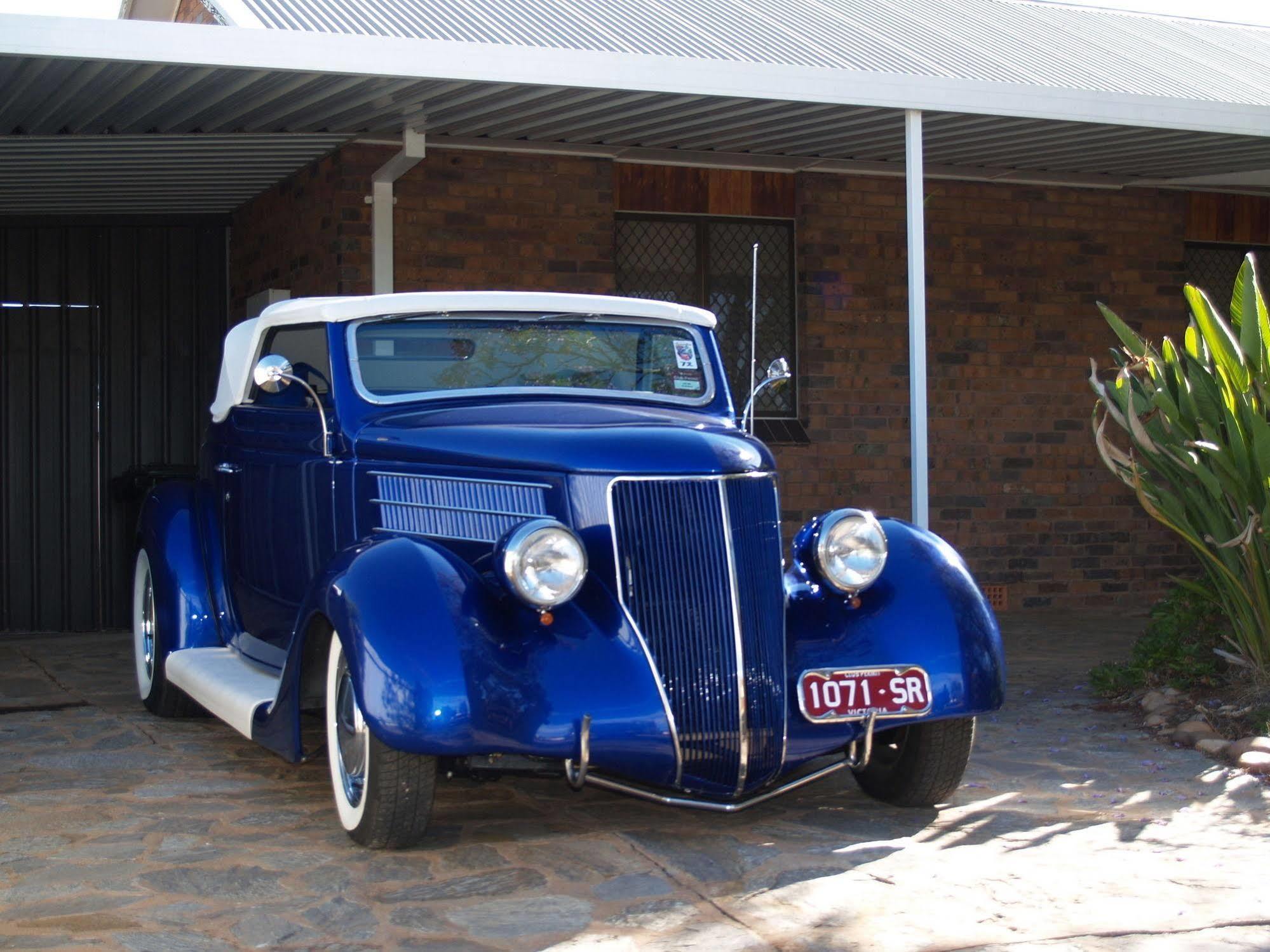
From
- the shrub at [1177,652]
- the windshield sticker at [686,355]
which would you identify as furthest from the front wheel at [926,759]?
the shrub at [1177,652]

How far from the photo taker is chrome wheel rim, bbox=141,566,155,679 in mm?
6723

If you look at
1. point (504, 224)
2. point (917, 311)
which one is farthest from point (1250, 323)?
point (504, 224)

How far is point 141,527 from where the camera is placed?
22.1 ft

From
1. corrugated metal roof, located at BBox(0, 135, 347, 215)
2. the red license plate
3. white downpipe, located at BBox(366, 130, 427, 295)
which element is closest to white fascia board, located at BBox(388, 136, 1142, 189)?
white downpipe, located at BBox(366, 130, 427, 295)

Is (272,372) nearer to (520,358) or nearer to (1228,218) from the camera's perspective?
(520,358)

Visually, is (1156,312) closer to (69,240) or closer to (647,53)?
(647,53)

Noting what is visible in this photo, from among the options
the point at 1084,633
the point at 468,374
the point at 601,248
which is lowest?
the point at 1084,633

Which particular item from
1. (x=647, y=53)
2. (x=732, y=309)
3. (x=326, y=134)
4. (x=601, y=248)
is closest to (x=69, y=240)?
(x=326, y=134)

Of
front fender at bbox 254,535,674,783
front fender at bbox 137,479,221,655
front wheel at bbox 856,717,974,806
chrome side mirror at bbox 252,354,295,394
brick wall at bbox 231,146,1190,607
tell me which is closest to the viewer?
front fender at bbox 254,535,674,783

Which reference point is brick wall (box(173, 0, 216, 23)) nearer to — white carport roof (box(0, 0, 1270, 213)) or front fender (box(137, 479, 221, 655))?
white carport roof (box(0, 0, 1270, 213))

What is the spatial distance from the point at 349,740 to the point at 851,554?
63.5 inches

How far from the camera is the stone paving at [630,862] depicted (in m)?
3.69

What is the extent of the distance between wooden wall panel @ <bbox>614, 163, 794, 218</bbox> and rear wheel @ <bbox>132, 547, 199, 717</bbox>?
4206mm

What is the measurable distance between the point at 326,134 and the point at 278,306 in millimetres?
2776
